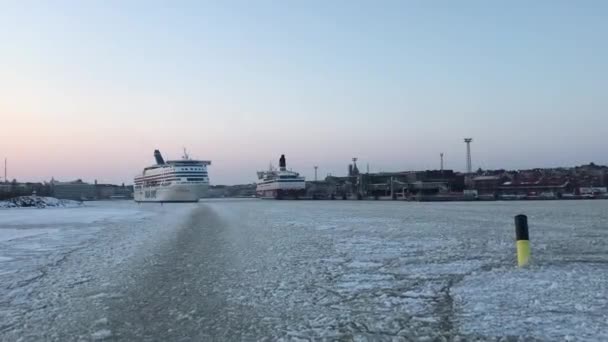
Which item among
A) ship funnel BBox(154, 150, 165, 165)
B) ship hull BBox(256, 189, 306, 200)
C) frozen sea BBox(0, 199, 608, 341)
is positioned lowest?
frozen sea BBox(0, 199, 608, 341)

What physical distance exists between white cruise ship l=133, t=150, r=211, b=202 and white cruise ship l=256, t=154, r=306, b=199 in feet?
87.2

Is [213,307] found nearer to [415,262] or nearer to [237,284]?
[237,284]

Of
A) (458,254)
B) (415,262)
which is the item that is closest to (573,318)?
(415,262)

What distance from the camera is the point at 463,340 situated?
5.30m

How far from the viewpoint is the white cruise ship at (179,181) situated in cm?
11419

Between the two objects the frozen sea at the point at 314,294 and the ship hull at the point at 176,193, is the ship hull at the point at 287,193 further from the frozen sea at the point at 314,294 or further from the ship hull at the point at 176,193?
the frozen sea at the point at 314,294

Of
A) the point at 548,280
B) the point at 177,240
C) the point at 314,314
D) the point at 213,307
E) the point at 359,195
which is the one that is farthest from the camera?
the point at 359,195

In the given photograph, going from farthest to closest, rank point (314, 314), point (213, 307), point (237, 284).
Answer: point (237, 284) < point (213, 307) < point (314, 314)

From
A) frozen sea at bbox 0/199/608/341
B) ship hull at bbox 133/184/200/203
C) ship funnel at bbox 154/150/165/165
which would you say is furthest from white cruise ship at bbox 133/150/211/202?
frozen sea at bbox 0/199/608/341

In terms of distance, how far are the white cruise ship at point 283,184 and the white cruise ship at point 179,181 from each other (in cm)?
2658

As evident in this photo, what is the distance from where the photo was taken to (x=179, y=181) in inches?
4500

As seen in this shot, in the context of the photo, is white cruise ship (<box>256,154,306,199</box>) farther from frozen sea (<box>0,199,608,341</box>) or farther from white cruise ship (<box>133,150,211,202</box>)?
frozen sea (<box>0,199,608,341</box>)

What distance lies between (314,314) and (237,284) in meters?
2.49

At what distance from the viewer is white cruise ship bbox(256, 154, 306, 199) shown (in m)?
146
